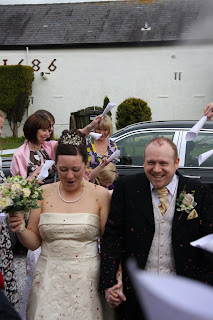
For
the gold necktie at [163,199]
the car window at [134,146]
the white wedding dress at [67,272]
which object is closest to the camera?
the gold necktie at [163,199]

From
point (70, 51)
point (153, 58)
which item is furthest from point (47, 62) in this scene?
point (153, 58)

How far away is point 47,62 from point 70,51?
173 centimetres

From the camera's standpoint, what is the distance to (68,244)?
271 centimetres

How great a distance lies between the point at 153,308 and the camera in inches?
34.9

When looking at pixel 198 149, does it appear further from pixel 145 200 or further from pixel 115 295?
pixel 115 295

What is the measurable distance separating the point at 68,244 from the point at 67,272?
186 millimetres

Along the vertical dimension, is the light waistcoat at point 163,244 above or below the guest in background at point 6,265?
above

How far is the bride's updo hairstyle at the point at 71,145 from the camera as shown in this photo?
277cm

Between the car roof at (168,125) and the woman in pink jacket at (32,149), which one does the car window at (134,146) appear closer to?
the car roof at (168,125)

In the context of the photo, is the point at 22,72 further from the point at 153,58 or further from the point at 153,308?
the point at 153,308

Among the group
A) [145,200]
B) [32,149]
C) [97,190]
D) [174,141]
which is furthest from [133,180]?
[174,141]

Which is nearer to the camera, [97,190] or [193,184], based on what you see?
[193,184]

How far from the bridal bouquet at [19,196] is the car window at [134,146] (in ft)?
10.1

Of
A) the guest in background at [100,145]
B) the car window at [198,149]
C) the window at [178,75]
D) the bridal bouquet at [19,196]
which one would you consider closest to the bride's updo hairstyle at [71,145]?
the bridal bouquet at [19,196]
